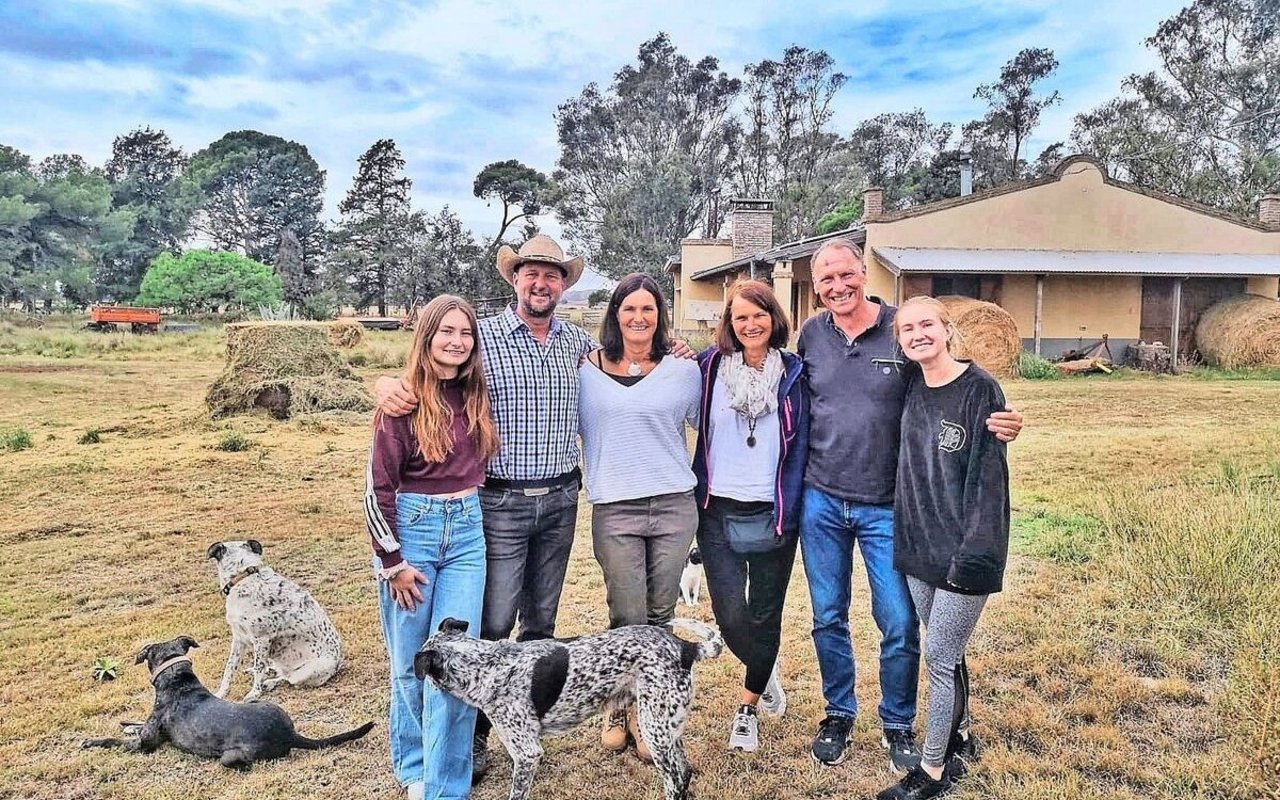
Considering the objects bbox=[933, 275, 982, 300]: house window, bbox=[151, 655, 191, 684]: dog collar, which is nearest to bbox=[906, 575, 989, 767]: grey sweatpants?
bbox=[151, 655, 191, 684]: dog collar

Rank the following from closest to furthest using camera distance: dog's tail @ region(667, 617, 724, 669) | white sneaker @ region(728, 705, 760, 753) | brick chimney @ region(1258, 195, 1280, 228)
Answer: dog's tail @ region(667, 617, 724, 669) → white sneaker @ region(728, 705, 760, 753) → brick chimney @ region(1258, 195, 1280, 228)

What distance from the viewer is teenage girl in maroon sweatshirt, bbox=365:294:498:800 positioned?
264 cm

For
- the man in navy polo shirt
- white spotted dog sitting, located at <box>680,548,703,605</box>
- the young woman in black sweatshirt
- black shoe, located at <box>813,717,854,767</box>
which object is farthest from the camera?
white spotted dog sitting, located at <box>680,548,703,605</box>

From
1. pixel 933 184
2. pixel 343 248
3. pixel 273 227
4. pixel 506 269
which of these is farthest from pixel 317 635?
pixel 273 227

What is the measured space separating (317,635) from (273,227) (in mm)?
56581

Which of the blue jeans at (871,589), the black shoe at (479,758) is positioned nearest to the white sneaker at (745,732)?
the blue jeans at (871,589)

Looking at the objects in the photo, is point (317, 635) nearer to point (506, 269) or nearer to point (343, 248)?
point (506, 269)

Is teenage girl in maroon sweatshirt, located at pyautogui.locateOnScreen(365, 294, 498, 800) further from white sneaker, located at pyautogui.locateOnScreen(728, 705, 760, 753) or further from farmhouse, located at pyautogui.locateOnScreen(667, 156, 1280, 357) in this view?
farmhouse, located at pyautogui.locateOnScreen(667, 156, 1280, 357)

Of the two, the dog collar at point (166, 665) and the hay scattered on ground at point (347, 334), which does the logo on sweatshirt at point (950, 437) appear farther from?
the hay scattered on ground at point (347, 334)

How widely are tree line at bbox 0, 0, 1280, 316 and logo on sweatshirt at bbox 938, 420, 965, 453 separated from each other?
1275 inches

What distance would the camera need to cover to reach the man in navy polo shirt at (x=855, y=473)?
2.89 m

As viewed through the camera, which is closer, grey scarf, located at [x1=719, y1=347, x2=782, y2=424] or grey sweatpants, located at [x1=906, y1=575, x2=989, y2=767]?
grey sweatpants, located at [x1=906, y1=575, x2=989, y2=767]

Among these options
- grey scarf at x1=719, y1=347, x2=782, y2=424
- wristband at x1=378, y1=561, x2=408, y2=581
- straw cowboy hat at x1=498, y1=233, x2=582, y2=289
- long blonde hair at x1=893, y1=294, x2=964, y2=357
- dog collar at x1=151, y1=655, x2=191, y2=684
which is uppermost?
straw cowboy hat at x1=498, y1=233, x2=582, y2=289

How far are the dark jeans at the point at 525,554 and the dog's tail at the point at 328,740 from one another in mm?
839
